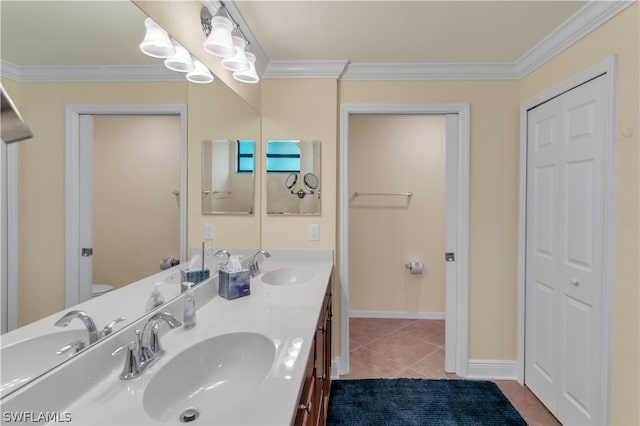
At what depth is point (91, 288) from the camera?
2.96 ft

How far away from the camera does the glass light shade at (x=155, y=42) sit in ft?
3.47

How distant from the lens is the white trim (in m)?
2.27

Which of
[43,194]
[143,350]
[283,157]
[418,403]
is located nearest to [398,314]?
[418,403]

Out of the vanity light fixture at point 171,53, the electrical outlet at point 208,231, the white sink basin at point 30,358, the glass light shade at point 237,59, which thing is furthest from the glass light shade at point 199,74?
the white sink basin at point 30,358

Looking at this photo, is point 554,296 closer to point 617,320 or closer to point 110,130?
point 617,320

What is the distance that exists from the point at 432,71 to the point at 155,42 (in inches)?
76.0

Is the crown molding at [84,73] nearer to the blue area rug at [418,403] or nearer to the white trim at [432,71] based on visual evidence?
the white trim at [432,71]

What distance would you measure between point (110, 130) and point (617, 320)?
2.26 meters

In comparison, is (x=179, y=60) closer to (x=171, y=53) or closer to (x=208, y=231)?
(x=171, y=53)

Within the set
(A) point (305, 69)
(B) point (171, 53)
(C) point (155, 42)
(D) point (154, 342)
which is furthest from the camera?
(A) point (305, 69)

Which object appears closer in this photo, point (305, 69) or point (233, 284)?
point (233, 284)

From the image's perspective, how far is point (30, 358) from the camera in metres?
0.71

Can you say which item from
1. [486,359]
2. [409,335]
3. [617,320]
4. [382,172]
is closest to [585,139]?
[617,320]

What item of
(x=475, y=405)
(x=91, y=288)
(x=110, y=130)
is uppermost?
(x=110, y=130)
